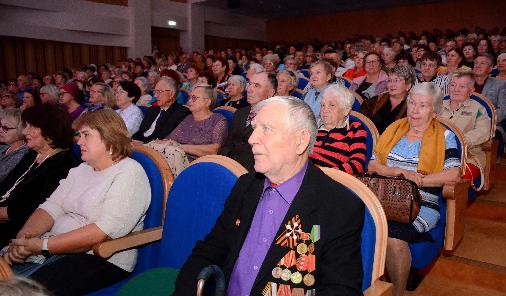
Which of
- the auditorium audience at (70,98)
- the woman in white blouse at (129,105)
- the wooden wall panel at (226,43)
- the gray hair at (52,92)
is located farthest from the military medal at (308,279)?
the wooden wall panel at (226,43)

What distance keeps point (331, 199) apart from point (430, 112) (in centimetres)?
129

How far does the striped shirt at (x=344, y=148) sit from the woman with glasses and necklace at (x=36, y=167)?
1.29m

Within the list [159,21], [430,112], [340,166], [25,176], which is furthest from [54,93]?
[159,21]

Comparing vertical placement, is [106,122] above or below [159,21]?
below

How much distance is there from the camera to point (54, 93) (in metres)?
4.73

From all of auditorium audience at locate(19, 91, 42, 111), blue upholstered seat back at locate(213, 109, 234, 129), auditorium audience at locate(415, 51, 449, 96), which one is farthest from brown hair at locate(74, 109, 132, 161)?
auditorium audience at locate(19, 91, 42, 111)

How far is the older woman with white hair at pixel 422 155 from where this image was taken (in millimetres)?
2016

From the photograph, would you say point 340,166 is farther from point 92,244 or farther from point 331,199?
point 92,244

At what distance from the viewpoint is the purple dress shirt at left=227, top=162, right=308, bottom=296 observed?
4.00 ft

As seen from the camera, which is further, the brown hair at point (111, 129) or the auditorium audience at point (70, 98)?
the auditorium audience at point (70, 98)

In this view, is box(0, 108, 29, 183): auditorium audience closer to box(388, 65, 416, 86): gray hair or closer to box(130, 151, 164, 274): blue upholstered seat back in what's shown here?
box(130, 151, 164, 274): blue upholstered seat back

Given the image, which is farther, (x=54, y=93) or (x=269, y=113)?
(x=54, y=93)

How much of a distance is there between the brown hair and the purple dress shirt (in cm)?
81

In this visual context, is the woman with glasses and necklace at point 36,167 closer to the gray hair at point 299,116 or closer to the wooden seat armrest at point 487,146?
the gray hair at point 299,116
